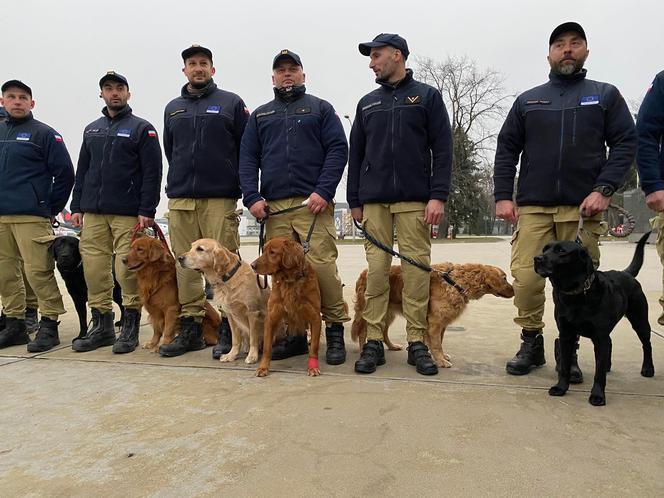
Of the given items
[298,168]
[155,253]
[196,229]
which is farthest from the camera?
[196,229]

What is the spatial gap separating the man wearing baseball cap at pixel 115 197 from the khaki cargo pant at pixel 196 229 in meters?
0.35

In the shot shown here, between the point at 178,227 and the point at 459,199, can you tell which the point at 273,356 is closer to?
the point at 178,227

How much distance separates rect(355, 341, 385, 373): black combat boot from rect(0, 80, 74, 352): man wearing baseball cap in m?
3.03

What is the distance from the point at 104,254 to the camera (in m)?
4.62

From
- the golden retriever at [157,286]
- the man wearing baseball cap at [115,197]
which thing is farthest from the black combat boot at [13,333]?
the golden retriever at [157,286]

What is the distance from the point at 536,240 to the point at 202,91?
3157mm

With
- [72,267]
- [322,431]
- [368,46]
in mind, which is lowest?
[322,431]

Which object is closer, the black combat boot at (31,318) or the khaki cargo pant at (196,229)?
the khaki cargo pant at (196,229)

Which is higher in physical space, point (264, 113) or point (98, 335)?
point (264, 113)

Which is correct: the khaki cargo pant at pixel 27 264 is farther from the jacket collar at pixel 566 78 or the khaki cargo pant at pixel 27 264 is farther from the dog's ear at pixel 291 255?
the jacket collar at pixel 566 78

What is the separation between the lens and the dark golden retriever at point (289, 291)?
3.67 m

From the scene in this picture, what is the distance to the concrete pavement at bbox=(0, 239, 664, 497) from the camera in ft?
6.59

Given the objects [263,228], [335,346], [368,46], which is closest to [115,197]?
[263,228]

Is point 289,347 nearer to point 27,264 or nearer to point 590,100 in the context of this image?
point 27,264
